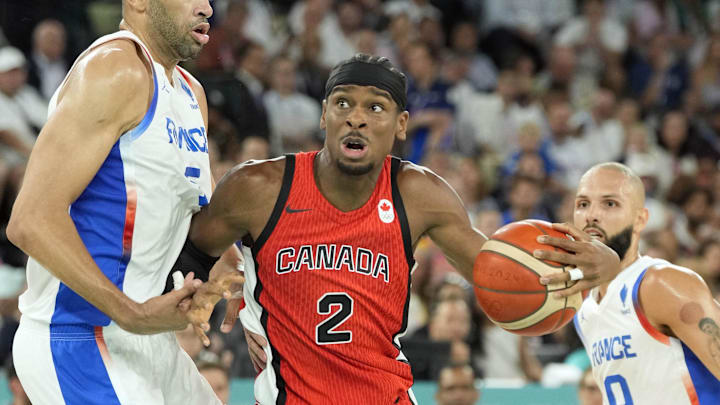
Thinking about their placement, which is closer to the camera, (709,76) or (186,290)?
(186,290)

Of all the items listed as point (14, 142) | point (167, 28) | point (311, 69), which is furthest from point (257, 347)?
point (311, 69)

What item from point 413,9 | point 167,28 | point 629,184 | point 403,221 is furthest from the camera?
point 413,9

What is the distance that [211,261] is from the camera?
4426mm

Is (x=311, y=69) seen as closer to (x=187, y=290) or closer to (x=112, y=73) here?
(x=112, y=73)

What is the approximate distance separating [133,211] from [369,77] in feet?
3.85

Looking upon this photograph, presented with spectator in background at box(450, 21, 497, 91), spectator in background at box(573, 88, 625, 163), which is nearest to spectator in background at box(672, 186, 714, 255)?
spectator in background at box(573, 88, 625, 163)

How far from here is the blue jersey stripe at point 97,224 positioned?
12.2 ft

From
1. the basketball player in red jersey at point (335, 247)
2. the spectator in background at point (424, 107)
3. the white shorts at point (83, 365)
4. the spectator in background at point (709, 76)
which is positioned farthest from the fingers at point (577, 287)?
the spectator in background at point (709, 76)

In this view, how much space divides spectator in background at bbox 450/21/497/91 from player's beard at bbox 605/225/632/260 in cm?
772

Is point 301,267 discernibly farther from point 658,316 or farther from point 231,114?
point 231,114

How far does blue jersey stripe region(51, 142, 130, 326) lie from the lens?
373cm

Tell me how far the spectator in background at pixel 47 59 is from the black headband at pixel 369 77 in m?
6.21

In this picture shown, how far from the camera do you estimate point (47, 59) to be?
32.7 feet

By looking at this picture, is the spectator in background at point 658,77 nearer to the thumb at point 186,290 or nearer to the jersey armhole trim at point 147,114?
the jersey armhole trim at point 147,114
